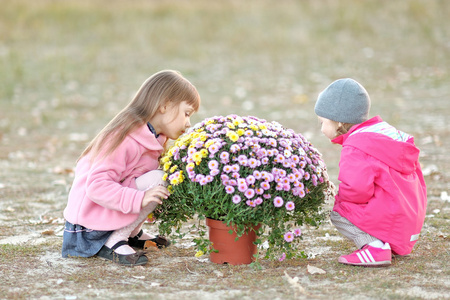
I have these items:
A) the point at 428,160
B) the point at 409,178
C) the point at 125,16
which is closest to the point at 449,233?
the point at 409,178

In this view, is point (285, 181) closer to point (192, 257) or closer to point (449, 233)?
point (192, 257)

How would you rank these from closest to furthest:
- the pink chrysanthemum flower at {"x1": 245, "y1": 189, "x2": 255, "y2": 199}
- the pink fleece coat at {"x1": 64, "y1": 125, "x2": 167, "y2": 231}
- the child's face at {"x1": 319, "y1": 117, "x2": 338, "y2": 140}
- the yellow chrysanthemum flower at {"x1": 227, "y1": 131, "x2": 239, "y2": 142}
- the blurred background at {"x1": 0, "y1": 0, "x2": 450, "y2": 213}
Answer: the pink chrysanthemum flower at {"x1": 245, "y1": 189, "x2": 255, "y2": 199}, the yellow chrysanthemum flower at {"x1": 227, "y1": 131, "x2": 239, "y2": 142}, the pink fleece coat at {"x1": 64, "y1": 125, "x2": 167, "y2": 231}, the child's face at {"x1": 319, "y1": 117, "x2": 338, "y2": 140}, the blurred background at {"x1": 0, "y1": 0, "x2": 450, "y2": 213}

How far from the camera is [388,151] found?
3385mm

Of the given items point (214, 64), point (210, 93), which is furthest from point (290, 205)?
point (214, 64)

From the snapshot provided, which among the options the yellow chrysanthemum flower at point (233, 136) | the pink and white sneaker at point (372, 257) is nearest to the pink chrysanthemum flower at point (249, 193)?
the yellow chrysanthemum flower at point (233, 136)

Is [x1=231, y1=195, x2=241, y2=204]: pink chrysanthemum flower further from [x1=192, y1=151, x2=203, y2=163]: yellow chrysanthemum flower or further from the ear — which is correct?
the ear

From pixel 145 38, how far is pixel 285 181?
12.6 m

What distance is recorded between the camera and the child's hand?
3398 millimetres

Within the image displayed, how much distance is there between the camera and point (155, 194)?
3.41 metres

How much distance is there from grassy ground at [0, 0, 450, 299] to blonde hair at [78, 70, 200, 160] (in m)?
0.78

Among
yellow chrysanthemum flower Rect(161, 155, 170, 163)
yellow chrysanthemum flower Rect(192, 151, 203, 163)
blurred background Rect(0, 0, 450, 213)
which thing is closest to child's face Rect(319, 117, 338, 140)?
yellow chrysanthemum flower Rect(192, 151, 203, 163)

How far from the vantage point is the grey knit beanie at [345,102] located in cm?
355

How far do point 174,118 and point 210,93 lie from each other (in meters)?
7.76

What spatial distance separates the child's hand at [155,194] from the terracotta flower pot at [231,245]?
318 mm
